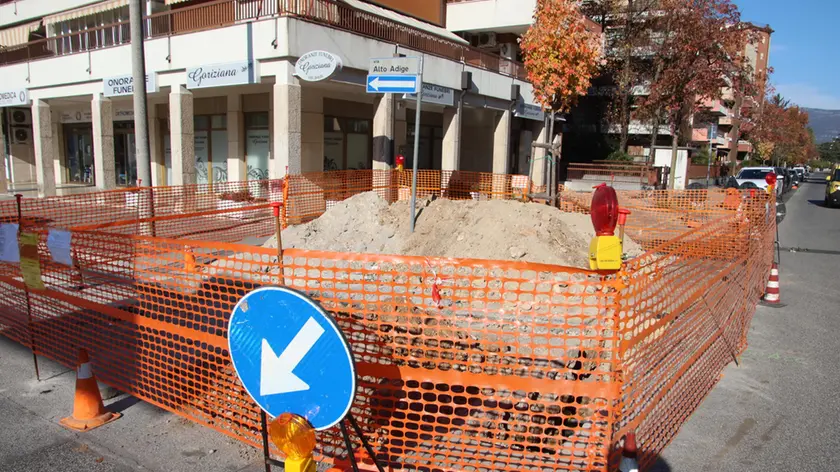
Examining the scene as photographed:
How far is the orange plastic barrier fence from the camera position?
311cm

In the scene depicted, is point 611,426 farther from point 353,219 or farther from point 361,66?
point 361,66

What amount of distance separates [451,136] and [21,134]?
2162cm

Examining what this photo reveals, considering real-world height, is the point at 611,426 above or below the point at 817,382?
above

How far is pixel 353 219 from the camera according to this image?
1063 centimetres

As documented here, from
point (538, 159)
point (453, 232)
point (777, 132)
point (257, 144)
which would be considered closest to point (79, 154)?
point (257, 144)

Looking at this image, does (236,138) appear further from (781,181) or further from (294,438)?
(781,181)

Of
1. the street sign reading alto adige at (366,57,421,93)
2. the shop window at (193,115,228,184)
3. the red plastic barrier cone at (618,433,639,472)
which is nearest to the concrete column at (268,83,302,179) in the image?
the street sign reading alto adige at (366,57,421,93)

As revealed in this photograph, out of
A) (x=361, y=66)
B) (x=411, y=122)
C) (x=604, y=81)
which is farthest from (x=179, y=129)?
(x=604, y=81)

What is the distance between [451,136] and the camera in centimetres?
1927

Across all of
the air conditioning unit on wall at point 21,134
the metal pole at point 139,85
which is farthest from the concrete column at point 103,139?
the air conditioning unit on wall at point 21,134

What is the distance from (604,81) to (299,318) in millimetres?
40473

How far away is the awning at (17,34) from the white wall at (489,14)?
18.2 metres

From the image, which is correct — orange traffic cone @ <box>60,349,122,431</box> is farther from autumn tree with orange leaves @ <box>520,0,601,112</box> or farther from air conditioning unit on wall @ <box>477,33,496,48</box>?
air conditioning unit on wall @ <box>477,33,496,48</box>

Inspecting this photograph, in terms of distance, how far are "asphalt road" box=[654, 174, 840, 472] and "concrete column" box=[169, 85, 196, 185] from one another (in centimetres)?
1420
